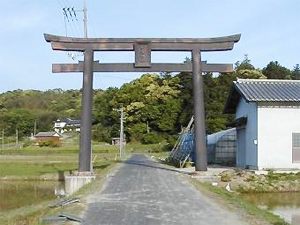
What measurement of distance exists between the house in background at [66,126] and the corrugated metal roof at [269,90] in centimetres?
8373

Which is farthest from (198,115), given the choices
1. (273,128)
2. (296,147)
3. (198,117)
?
(296,147)

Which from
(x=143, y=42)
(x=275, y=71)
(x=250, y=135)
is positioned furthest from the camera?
(x=275, y=71)

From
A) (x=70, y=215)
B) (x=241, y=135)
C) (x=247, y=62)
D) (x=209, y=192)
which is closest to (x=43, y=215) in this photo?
(x=70, y=215)

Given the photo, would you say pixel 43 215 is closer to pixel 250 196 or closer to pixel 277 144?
pixel 250 196

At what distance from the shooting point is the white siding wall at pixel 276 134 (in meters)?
25.5

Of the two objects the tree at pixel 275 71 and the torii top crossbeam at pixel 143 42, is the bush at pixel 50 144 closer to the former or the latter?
the tree at pixel 275 71

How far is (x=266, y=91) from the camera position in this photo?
27.1 m

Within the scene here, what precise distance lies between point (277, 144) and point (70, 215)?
18186 mm

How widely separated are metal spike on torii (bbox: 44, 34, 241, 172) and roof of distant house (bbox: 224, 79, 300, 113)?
5.98 metres

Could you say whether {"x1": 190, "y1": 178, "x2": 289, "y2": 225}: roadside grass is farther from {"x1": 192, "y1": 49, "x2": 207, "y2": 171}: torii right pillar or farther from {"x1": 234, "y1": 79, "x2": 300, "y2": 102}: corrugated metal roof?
{"x1": 234, "y1": 79, "x2": 300, "y2": 102}: corrugated metal roof

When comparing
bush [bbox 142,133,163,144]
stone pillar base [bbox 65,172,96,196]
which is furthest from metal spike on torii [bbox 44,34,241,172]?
bush [bbox 142,133,163,144]

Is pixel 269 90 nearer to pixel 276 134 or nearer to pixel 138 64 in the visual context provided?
pixel 276 134

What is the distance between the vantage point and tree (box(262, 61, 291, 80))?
76375 mm

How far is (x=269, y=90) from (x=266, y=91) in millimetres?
299
